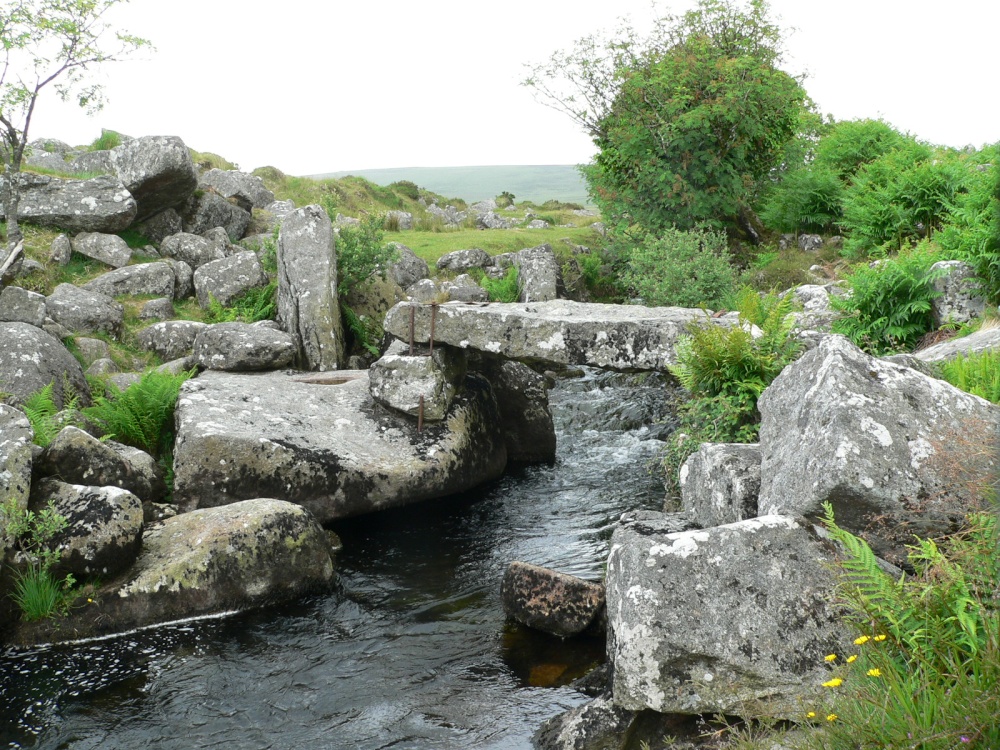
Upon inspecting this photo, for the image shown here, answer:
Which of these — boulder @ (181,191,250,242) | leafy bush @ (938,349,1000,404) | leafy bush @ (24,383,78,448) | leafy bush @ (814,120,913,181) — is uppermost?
leafy bush @ (814,120,913,181)

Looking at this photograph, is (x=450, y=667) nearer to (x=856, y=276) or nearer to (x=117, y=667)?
(x=117, y=667)

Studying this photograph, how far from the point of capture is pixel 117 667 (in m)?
7.82

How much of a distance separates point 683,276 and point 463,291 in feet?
18.6

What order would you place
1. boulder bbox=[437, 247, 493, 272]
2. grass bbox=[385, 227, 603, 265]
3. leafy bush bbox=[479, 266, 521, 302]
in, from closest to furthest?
leafy bush bbox=[479, 266, 521, 302], boulder bbox=[437, 247, 493, 272], grass bbox=[385, 227, 603, 265]

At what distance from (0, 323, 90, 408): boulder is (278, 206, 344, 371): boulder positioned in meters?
3.92

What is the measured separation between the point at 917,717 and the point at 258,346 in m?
13.1

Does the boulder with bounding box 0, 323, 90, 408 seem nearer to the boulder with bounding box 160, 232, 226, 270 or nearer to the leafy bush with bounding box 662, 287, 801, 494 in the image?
the boulder with bounding box 160, 232, 226, 270

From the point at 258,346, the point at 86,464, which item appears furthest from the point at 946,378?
the point at 258,346

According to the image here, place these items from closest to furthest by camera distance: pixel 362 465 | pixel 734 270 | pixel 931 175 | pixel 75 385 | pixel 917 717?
pixel 917 717 < pixel 362 465 < pixel 75 385 < pixel 931 175 < pixel 734 270

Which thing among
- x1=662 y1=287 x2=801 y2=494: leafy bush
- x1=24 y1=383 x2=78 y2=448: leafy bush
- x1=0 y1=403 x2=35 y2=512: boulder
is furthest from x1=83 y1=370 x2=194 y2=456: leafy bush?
x1=662 y1=287 x2=801 y2=494: leafy bush

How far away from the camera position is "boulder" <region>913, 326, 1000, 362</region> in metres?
8.74

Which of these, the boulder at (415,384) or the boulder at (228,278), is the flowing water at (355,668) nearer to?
the boulder at (415,384)

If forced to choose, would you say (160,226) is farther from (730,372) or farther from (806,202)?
(806,202)

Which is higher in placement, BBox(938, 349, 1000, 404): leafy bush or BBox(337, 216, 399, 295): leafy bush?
BBox(337, 216, 399, 295): leafy bush
